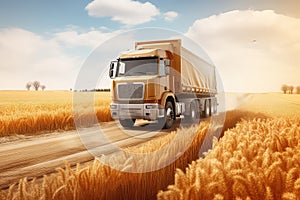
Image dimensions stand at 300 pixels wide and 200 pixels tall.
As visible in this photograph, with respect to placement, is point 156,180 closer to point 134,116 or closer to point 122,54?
point 134,116

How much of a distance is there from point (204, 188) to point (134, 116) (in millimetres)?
11193

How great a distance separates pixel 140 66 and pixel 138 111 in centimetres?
214

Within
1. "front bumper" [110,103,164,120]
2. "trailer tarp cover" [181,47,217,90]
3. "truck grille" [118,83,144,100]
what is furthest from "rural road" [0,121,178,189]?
"trailer tarp cover" [181,47,217,90]

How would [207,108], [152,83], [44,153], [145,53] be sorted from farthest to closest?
[207,108] → [145,53] → [152,83] → [44,153]

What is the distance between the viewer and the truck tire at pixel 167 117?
14421mm

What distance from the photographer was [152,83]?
13547 mm

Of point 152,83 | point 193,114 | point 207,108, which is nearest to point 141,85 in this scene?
point 152,83

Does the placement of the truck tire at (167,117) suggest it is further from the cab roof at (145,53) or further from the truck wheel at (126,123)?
the cab roof at (145,53)

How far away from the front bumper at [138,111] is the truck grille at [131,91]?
41 cm

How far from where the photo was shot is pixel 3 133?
489 inches

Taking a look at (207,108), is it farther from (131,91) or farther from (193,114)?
(131,91)

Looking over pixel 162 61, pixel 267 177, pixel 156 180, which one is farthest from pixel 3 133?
pixel 267 177

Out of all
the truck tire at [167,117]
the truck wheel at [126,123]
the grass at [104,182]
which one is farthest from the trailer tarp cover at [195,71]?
the grass at [104,182]

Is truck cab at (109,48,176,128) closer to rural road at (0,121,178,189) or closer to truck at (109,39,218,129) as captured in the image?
truck at (109,39,218,129)
